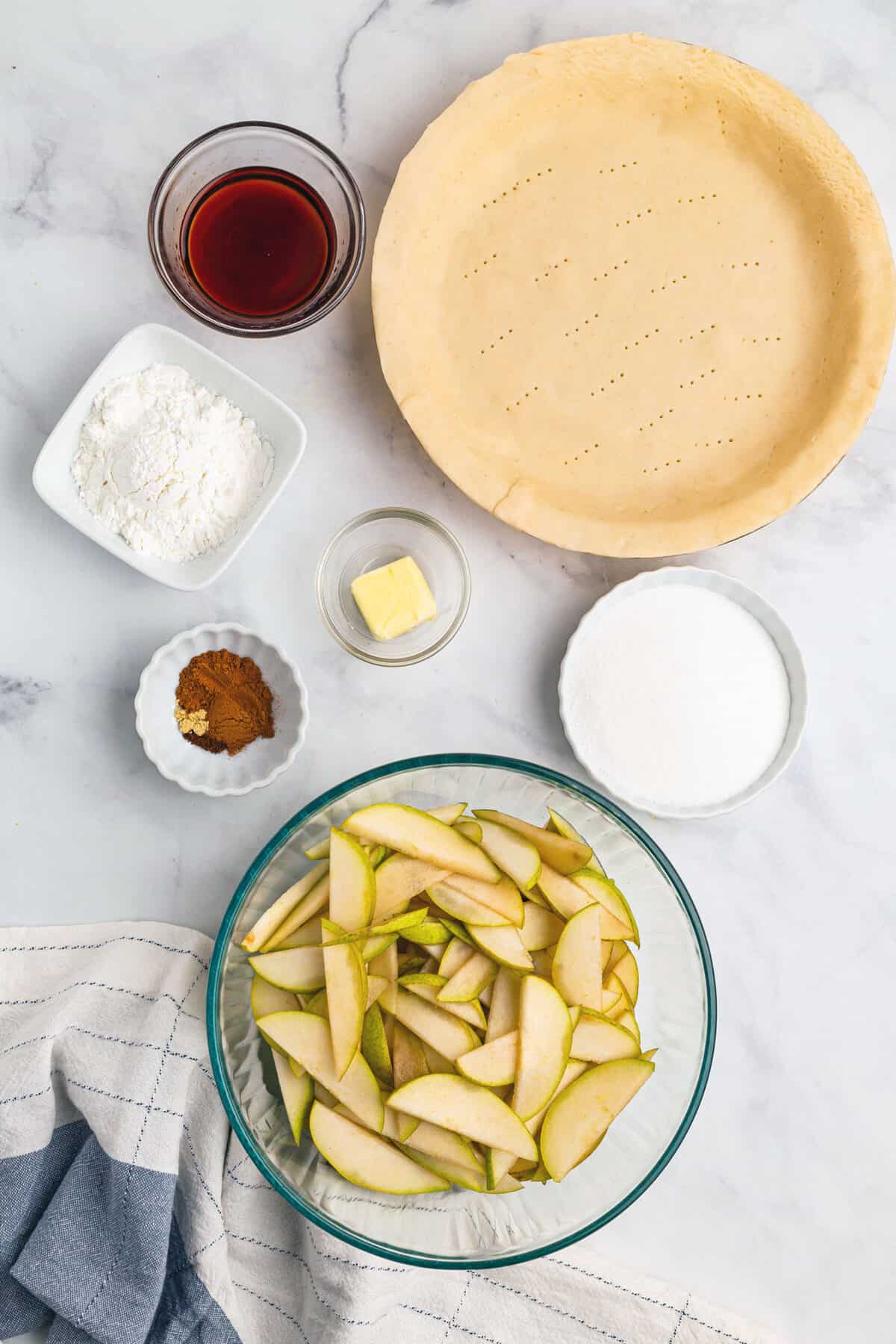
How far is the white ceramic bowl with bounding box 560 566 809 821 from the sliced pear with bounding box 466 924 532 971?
0.25m

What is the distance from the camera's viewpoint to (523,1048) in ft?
3.03

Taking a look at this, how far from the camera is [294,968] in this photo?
3.15 ft

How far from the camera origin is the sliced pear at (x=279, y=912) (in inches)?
38.2

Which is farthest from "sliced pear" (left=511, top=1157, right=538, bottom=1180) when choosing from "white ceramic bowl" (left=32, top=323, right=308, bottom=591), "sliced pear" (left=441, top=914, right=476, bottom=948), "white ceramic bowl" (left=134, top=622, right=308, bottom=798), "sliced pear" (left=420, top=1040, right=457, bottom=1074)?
"white ceramic bowl" (left=32, top=323, right=308, bottom=591)

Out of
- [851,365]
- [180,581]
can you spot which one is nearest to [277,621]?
[180,581]

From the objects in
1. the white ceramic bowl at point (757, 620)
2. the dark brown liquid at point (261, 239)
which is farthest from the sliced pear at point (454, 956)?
the dark brown liquid at point (261, 239)

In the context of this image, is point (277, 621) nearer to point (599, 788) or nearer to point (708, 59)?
point (599, 788)

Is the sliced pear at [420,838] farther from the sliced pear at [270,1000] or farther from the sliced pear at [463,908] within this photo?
the sliced pear at [270,1000]

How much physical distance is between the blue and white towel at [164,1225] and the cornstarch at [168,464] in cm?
47

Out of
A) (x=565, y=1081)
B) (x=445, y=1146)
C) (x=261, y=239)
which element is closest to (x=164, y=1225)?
(x=445, y=1146)

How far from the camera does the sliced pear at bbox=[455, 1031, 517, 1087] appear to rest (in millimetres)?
920

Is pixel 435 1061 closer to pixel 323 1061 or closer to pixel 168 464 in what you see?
pixel 323 1061

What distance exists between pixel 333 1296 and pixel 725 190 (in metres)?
1.35

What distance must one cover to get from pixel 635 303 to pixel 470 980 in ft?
2.59
